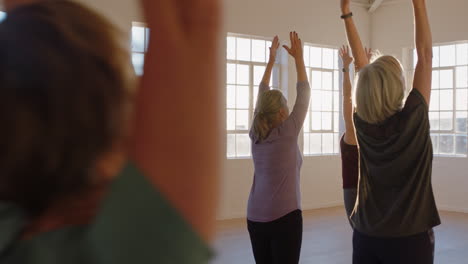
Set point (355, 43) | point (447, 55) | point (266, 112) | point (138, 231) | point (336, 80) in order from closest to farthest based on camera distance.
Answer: point (138, 231) → point (355, 43) → point (266, 112) → point (447, 55) → point (336, 80)

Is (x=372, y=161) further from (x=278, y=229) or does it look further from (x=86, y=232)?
(x=86, y=232)

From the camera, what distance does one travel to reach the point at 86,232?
37 centimetres

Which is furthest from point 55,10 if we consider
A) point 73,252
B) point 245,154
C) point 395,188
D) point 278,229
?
point 245,154

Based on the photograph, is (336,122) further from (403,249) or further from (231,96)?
(403,249)

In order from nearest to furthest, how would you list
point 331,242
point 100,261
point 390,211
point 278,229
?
point 100,261
point 390,211
point 278,229
point 331,242

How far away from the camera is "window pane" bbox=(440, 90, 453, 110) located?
29.3 ft

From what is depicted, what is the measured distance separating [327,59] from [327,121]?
1261 millimetres

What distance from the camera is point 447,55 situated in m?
8.93

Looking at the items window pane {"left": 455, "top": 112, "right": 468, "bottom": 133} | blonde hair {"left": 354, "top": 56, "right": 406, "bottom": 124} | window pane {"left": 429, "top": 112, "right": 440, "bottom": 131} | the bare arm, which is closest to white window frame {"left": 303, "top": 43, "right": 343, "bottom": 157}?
window pane {"left": 429, "top": 112, "right": 440, "bottom": 131}

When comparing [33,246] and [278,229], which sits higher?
[33,246]

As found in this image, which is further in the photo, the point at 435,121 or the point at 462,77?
the point at 435,121

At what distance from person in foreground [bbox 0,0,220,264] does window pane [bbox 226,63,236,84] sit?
26.1 feet

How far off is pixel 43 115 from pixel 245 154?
813 centimetres

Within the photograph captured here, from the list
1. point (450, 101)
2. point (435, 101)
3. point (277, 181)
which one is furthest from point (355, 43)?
point (435, 101)
